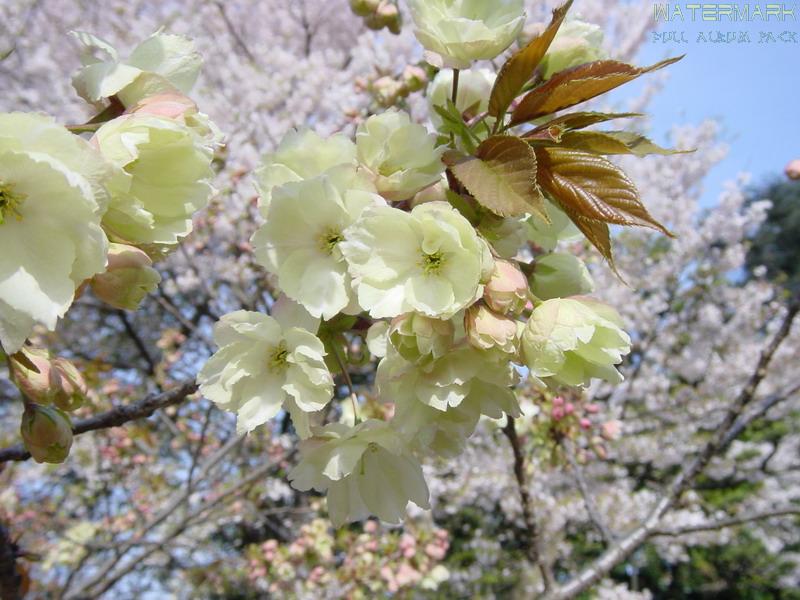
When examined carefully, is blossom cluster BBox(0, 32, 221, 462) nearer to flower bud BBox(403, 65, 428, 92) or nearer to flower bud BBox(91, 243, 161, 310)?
flower bud BBox(91, 243, 161, 310)

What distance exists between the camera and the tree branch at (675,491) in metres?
1.93

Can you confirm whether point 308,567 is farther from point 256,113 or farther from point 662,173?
point 662,173

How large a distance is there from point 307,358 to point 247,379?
4.1 inches

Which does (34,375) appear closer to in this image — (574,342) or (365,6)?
(574,342)

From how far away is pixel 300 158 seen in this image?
0.75 meters

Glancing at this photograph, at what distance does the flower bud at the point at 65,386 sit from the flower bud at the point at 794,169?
213cm

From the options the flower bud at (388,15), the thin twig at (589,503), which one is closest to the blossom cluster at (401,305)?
the flower bud at (388,15)

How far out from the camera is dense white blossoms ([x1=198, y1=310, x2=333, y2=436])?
711 millimetres

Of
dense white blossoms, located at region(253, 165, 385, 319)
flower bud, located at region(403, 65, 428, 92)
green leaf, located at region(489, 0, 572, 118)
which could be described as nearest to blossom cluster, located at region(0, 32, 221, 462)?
dense white blossoms, located at region(253, 165, 385, 319)

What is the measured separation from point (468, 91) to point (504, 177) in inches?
12.2

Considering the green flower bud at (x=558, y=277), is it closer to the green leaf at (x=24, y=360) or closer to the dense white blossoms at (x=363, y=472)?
the dense white blossoms at (x=363, y=472)

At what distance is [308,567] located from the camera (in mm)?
3822

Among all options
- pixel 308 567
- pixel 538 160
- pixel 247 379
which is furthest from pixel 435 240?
pixel 308 567

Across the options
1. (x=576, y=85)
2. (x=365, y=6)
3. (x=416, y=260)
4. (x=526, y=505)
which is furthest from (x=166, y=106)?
(x=365, y=6)
